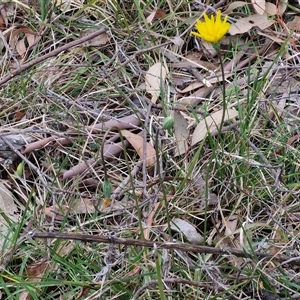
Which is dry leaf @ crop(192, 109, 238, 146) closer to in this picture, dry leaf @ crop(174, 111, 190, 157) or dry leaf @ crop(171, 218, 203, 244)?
dry leaf @ crop(174, 111, 190, 157)

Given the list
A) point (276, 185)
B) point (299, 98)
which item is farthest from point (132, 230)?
point (299, 98)

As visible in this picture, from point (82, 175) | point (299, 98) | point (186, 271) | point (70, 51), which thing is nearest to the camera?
point (186, 271)

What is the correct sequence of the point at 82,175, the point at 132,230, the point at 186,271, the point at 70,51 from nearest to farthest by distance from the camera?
the point at 186,271
the point at 132,230
the point at 82,175
the point at 70,51

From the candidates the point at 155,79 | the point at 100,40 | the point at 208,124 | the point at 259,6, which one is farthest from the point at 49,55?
the point at 259,6

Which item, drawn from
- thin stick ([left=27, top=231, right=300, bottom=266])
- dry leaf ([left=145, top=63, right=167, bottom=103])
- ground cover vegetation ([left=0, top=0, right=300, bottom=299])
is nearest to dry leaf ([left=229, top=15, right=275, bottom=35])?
ground cover vegetation ([left=0, top=0, right=300, bottom=299])

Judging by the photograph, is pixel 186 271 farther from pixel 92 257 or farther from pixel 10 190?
pixel 10 190

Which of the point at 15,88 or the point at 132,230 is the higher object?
the point at 15,88

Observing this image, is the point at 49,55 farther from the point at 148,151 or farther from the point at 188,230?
the point at 188,230
